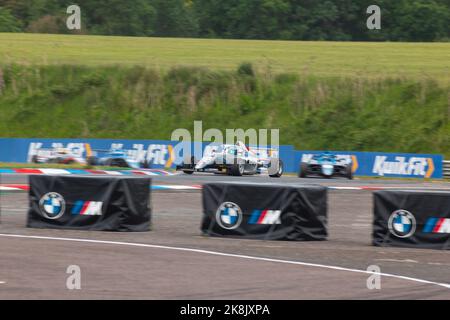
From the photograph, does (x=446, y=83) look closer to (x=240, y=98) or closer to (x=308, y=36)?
(x=240, y=98)

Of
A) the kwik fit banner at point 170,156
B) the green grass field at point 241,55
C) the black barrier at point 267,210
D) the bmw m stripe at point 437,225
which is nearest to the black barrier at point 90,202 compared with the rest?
the black barrier at point 267,210

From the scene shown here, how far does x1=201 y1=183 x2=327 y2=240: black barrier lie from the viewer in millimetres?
14031

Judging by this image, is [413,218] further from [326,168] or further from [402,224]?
[326,168]

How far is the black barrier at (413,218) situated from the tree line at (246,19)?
6483cm

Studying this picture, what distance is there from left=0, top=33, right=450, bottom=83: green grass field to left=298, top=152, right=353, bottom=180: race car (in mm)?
17586

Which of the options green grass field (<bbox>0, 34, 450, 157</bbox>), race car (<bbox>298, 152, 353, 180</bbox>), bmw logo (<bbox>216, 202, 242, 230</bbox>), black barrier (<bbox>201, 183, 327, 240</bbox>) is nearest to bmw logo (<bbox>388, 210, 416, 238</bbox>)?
black barrier (<bbox>201, 183, 327, 240</bbox>)

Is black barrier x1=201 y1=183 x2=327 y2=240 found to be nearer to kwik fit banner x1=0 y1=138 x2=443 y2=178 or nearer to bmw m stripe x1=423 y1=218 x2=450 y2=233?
bmw m stripe x1=423 y1=218 x2=450 y2=233

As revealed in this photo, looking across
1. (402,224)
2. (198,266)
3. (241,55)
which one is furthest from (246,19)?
(198,266)

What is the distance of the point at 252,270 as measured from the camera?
11.1 m

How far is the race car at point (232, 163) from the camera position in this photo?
29.0 metres

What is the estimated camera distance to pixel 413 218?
44.6ft

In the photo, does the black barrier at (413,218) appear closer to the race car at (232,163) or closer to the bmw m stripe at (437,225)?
the bmw m stripe at (437,225)

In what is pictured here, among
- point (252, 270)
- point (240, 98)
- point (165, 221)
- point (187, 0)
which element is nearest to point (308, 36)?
point (187, 0)
